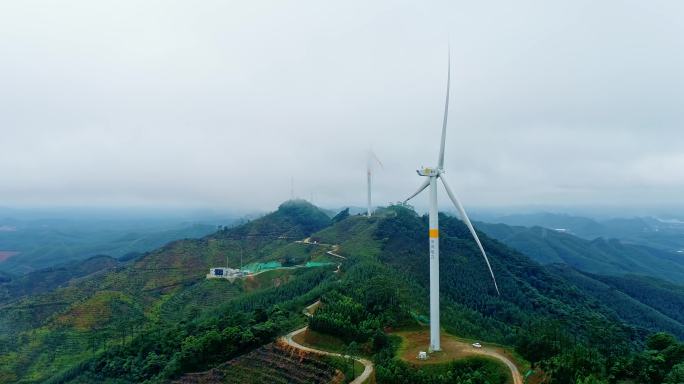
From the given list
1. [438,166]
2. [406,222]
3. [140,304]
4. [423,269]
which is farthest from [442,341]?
[406,222]

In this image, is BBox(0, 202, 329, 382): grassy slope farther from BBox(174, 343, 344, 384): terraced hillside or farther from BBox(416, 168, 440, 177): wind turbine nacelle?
BBox(416, 168, 440, 177): wind turbine nacelle

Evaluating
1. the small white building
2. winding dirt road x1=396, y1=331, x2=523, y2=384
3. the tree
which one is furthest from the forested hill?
the small white building

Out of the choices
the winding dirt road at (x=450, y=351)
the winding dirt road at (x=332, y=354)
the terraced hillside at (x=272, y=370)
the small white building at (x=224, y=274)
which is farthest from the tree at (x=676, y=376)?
the small white building at (x=224, y=274)

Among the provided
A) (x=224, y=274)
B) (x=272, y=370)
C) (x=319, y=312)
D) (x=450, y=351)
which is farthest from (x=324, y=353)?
(x=224, y=274)

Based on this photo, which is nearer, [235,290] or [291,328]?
[291,328]

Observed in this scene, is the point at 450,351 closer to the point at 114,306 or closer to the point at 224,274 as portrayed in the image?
the point at 114,306

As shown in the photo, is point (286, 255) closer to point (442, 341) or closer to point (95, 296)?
point (95, 296)
